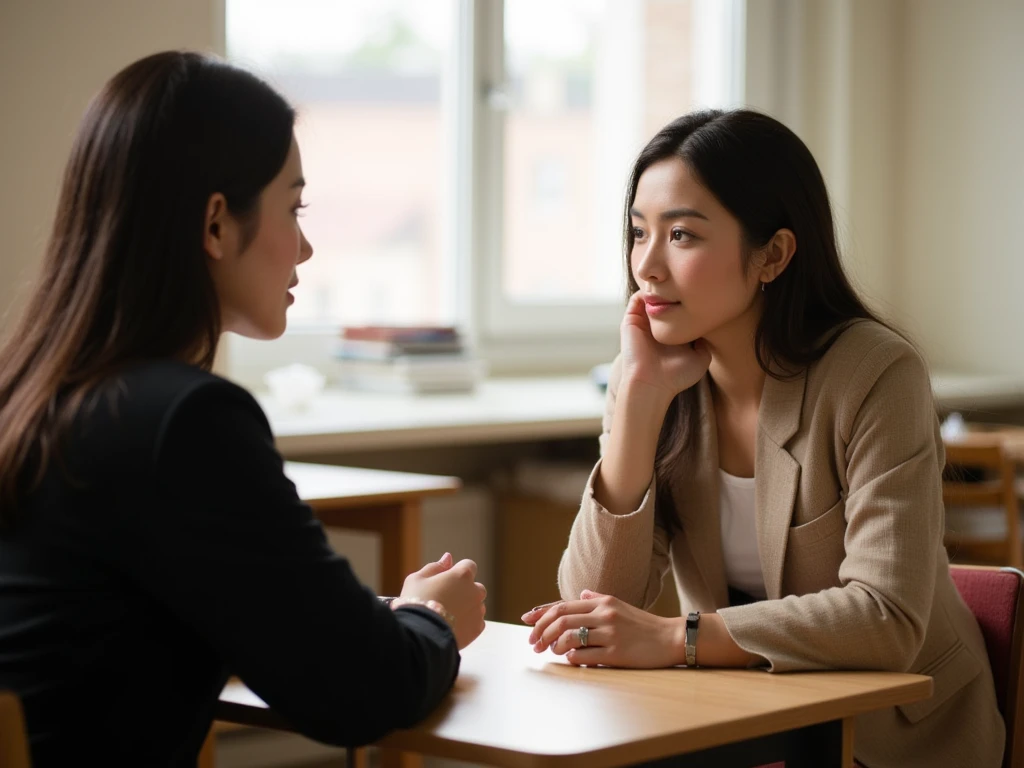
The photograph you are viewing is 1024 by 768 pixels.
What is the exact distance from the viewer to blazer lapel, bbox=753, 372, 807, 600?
167 cm

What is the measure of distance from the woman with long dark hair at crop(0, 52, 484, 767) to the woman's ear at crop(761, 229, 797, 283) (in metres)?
0.75

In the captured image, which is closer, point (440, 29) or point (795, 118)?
point (440, 29)

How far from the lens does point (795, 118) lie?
432 cm

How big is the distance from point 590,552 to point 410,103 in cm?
229

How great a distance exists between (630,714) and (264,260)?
0.56 metres

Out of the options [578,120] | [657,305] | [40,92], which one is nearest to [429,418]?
[40,92]

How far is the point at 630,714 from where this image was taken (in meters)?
1.22

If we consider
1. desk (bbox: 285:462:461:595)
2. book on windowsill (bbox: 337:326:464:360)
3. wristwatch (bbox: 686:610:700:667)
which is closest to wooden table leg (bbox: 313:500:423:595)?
desk (bbox: 285:462:461:595)

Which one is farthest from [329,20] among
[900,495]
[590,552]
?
[900,495]

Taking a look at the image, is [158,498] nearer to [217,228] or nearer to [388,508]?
[217,228]

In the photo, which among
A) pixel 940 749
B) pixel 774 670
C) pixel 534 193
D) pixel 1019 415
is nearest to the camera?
pixel 774 670

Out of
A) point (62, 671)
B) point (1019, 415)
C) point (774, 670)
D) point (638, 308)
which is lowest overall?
point (1019, 415)

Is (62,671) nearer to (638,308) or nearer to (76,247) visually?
(76,247)

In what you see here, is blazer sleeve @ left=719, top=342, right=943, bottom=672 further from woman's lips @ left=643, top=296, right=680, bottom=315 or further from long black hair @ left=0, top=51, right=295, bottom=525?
long black hair @ left=0, top=51, right=295, bottom=525
